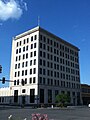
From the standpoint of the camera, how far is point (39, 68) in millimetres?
81562

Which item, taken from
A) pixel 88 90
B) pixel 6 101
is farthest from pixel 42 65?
pixel 88 90

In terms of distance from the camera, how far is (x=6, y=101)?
95.6 metres

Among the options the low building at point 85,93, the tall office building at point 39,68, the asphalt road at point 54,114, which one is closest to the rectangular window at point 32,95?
the tall office building at point 39,68

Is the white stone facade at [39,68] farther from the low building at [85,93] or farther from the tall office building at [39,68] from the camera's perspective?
the low building at [85,93]

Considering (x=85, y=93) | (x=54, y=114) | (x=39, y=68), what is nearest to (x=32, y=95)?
(x=39, y=68)

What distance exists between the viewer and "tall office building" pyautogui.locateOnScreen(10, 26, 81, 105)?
8200 cm

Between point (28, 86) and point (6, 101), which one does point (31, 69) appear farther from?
point (6, 101)

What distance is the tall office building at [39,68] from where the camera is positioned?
269 ft

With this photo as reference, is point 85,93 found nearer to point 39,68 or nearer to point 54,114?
point 39,68

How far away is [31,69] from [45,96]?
448 inches

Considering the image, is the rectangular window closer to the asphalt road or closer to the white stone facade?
the white stone facade

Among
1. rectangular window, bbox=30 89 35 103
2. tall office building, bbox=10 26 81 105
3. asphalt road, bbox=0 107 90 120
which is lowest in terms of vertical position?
asphalt road, bbox=0 107 90 120

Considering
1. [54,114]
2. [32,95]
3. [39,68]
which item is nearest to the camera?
[54,114]

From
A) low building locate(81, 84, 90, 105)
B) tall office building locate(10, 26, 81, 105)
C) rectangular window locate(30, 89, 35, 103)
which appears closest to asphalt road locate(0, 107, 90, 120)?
tall office building locate(10, 26, 81, 105)
